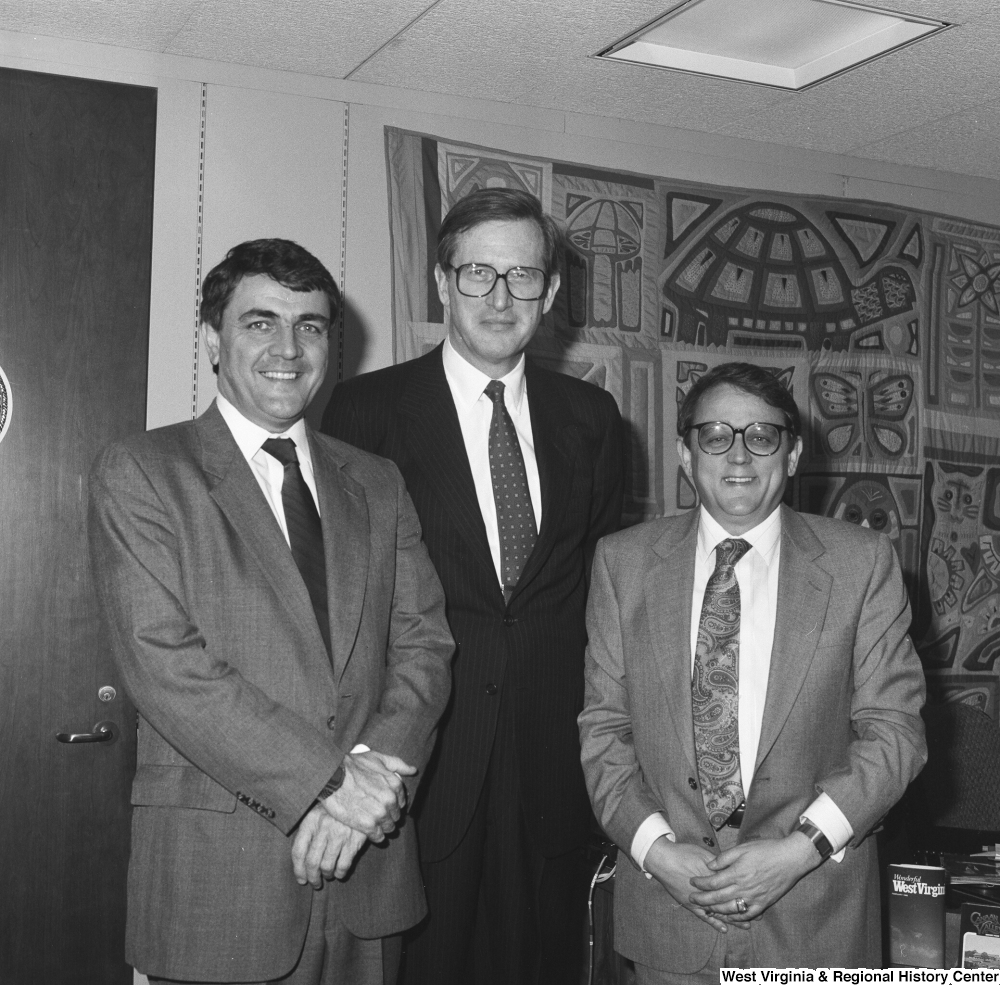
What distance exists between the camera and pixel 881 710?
6.68 ft

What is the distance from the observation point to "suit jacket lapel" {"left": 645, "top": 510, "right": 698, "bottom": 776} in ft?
6.70

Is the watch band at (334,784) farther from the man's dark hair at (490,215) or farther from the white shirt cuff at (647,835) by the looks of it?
the man's dark hair at (490,215)

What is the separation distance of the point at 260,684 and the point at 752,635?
0.86 metres

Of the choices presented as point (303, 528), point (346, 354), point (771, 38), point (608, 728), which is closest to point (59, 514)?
point (346, 354)

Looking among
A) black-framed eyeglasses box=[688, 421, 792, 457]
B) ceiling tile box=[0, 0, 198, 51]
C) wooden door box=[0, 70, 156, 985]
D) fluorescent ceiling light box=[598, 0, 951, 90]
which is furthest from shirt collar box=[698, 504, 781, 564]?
ceiling tile box=[0, 0, 198, 51]

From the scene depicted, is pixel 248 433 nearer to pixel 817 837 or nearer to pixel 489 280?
pixel 489 280

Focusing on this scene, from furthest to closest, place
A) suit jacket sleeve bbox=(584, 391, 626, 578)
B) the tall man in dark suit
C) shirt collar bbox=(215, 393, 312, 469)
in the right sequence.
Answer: suit jacket sleeve bbox=(584, 391, 626, 578), the tall man in dark suit, shirt collar bbox=(215, 393, 312, 469)

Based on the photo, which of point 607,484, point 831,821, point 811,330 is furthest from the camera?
point 811,330

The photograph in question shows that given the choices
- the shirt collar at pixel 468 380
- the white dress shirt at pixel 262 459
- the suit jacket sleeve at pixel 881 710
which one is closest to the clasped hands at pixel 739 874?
the suit jacket sleeve at pixel 881 710

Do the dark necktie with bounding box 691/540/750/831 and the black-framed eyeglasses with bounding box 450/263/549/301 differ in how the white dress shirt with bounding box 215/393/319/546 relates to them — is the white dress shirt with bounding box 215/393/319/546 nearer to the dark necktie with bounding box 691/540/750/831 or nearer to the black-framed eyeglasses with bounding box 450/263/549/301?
the black-framed eyeglasses with bounding box 450/263/549/301

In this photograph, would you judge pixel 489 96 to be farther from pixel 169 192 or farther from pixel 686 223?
pixel 169 192

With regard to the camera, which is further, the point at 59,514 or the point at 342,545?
the point at 59,514

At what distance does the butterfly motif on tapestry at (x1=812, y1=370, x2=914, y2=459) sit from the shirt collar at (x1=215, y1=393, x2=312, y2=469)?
260cm

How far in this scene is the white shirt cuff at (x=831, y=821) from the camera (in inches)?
76.8
